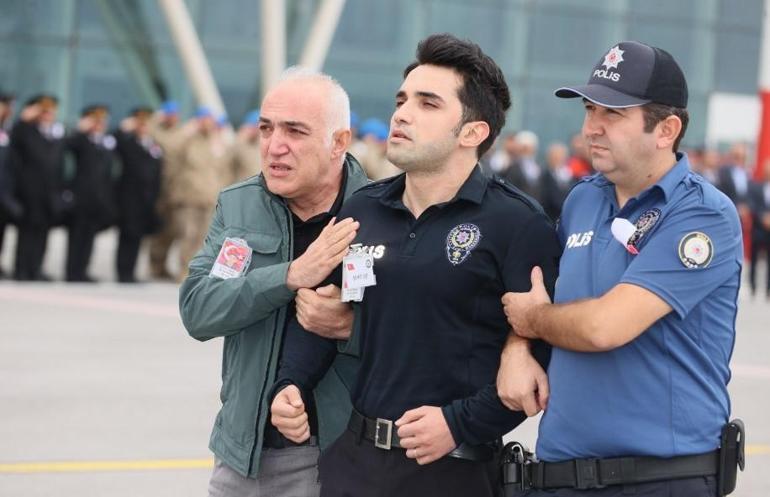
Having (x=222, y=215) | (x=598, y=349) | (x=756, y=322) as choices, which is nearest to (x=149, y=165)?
(x=756, y=322)

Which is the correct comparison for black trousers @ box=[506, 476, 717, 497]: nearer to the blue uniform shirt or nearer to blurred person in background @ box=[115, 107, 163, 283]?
the blue uniform shirt

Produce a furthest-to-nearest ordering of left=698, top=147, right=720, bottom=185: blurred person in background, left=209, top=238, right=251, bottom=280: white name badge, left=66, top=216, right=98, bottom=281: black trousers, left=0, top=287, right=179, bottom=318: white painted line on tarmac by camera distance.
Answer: left=698, top=147, right=720, bottom=185: blurred person in background → left=66, top=216, right=98, bottom=281: black trousers → left=0, top=287, right=179, bottom=318: white painted line on tarmac → left=209, top=238, right=251, bottom=280: white name badge

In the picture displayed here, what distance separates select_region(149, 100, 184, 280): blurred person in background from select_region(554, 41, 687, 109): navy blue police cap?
13607 mm

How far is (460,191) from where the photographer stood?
3617 millimetres

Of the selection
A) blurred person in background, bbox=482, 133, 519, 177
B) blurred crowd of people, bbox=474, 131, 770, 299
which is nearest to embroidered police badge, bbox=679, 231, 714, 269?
blurred crowd of people, bbox=474, 131, 770, 299

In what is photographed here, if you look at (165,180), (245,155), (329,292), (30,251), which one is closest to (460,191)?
(329,292)

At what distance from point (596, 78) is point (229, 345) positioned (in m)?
1.42

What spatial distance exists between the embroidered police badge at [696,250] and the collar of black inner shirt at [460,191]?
551 mm

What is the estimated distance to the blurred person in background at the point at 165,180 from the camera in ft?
55.3

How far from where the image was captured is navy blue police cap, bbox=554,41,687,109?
3469 millimetres

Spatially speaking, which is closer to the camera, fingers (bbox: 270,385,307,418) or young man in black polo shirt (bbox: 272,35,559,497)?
young man in black polo shirt (bbox: 272,35,559,497)

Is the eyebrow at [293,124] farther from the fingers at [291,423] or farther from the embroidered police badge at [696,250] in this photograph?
the embroidered police badge at [696,250]

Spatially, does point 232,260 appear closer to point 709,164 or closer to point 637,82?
point 637,82

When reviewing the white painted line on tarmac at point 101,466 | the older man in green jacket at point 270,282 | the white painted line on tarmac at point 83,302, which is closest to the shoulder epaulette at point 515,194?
the older man in green jacket at point 270,282
